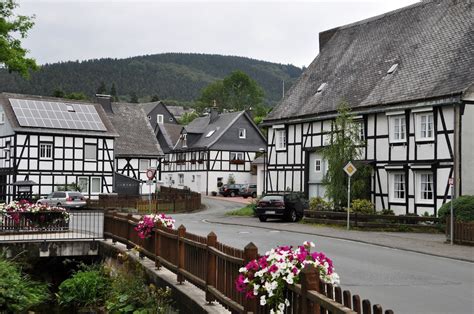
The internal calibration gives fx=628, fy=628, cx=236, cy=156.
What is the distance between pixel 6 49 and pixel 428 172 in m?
19.0

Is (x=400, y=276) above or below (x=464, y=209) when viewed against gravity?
below

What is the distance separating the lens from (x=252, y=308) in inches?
264

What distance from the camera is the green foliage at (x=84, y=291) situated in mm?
13766

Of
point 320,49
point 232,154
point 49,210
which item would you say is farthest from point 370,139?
point 232,154

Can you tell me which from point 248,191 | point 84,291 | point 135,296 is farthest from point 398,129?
point 248,191

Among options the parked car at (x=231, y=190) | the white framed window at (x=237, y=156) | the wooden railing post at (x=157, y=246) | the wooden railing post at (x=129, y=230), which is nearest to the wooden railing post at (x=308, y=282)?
the wooden railing post at (x=157, y=246)

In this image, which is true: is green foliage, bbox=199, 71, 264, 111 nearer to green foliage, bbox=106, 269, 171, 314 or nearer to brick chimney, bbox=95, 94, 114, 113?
brick chimney, bbox=95, 94, 114, 113

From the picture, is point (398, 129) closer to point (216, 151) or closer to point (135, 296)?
point (135, 296)

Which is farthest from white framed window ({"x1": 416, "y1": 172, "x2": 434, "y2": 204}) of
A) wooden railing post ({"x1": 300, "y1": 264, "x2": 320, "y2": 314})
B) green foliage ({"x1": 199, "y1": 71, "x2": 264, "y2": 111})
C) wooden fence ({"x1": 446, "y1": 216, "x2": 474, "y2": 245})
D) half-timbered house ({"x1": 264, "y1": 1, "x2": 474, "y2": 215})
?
green foliage ({"x1": 199, "y1": 71, "x2": 264, "y2": 111})

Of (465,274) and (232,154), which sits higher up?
(232,154)

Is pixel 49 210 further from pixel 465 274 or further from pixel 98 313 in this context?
pixel 465 274

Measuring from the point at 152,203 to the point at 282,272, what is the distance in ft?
124

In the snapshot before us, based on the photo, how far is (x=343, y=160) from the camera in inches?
1224

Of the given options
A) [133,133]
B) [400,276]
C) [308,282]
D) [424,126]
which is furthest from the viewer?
[133,133]
